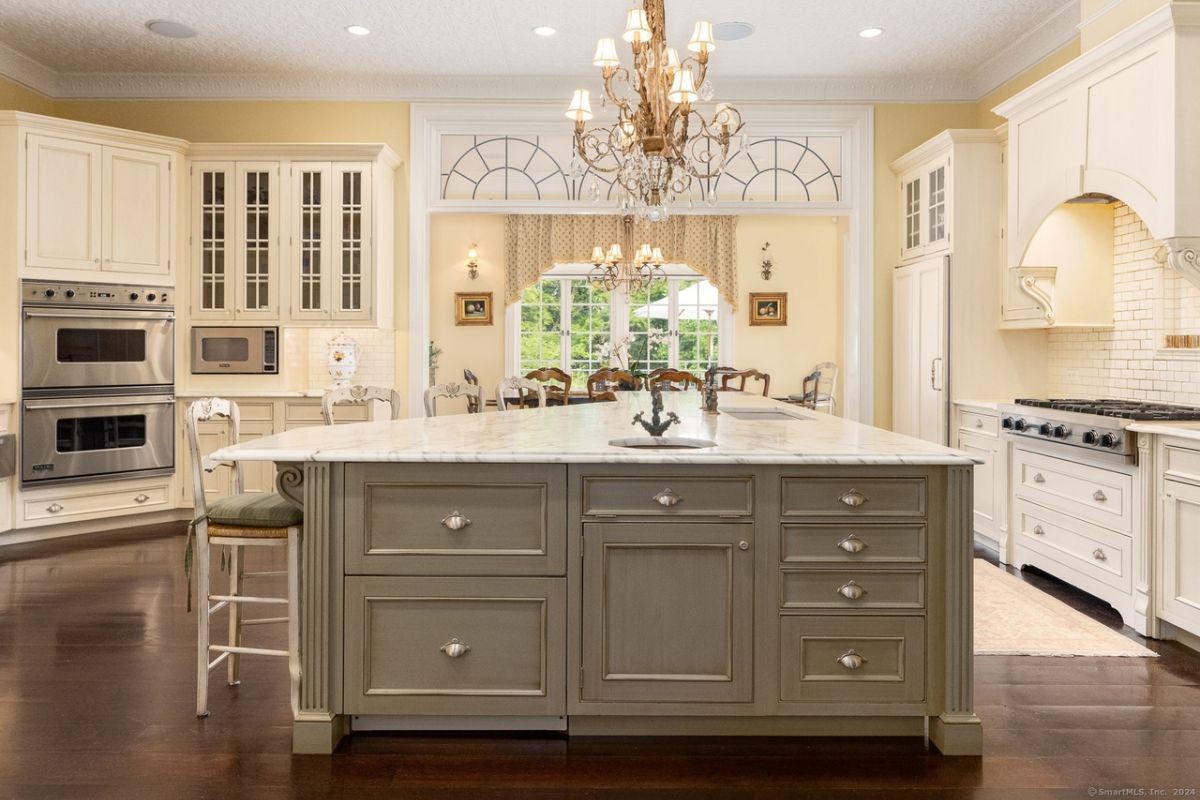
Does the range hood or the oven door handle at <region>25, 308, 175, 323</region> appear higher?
the range hood

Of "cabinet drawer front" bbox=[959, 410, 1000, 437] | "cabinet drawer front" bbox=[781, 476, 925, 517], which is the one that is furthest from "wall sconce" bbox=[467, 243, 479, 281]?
"cabinet drawer front" bbox=[781, 476, 925, 517]

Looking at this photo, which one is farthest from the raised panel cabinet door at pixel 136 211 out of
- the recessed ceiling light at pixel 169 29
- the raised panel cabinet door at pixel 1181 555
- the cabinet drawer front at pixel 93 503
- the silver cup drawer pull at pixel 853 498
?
the raised panel cabinet door at pixel 1181 555

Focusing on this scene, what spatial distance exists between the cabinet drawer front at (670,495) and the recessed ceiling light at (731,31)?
3.99 meters

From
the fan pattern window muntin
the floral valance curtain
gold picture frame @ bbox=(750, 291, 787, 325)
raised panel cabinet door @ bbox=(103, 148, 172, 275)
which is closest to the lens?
raised panel cabinet door @ bbox=(103, 148, 172, 275)

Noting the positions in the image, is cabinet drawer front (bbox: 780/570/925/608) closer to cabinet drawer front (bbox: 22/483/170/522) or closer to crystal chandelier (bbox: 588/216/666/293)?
cabinet drawer front (bbox: 22/483/170/522)

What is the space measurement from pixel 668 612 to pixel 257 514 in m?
1.22

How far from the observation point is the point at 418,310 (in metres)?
6.58

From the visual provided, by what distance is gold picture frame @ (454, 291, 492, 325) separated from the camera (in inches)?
396

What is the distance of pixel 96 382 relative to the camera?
5.58m

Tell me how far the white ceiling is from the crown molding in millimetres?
10

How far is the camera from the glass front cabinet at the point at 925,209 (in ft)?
18.7

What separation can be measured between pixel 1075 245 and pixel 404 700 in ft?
14.2

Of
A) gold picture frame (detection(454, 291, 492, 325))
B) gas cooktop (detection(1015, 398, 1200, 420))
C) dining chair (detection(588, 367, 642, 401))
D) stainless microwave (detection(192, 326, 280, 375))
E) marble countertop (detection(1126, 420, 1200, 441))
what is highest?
gold picture frame (detection(454, 291, 492, 325))

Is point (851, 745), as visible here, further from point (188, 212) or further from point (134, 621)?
point (188, 212)
